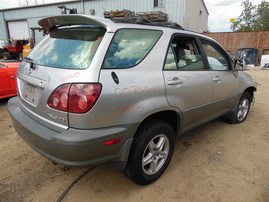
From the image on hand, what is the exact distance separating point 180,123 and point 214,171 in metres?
0.74

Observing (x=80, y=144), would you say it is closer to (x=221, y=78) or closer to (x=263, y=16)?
(x=221, y=78)

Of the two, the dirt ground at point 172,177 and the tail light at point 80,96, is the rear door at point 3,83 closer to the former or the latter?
the dirt ground at point 172,177

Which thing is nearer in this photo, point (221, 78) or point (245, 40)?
point (221, 78)

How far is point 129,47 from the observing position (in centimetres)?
208

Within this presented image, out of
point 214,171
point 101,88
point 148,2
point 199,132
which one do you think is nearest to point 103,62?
point 101,88

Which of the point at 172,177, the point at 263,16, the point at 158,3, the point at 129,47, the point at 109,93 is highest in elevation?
the point at 158,3

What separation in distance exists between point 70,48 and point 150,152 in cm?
135

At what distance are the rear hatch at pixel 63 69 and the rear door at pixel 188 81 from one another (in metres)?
0.82

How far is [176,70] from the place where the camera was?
246cm

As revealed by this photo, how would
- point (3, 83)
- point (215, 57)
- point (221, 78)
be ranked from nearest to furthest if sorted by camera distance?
point (221, 78) → point (215, 57) → point (3, 83)

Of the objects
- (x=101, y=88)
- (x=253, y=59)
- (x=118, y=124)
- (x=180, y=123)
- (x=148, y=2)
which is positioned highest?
(x=148, y=2)

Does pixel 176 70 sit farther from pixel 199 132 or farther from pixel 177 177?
pixel 199 132

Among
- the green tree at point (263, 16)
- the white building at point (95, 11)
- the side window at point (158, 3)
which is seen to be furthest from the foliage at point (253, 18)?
the side window at point (158, 3)

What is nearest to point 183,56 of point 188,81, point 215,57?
point 188,81
